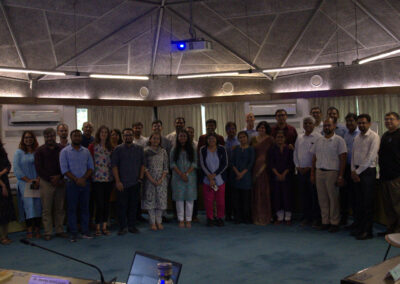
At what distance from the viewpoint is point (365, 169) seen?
572 cm

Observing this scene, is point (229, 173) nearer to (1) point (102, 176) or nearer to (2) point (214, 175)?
(2) point (214, 175)

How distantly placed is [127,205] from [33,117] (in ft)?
19.1

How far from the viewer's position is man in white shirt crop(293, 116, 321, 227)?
656 cm

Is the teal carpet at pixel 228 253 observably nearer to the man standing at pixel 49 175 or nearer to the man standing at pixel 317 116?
the man standing at pixel 49 175

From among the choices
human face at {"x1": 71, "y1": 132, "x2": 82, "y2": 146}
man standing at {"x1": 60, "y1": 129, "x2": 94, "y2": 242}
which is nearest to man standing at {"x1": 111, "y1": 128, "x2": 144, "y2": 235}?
man standing at {"x1": 60, "y1": 129, "x2": 94, "y2": 242}

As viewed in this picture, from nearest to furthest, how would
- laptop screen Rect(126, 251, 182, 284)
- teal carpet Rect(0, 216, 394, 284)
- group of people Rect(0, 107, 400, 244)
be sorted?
laptop screen Rect(126, 251, 182, 284) < teal carpet Rect(0, 216, 394, 284) < group of people Rect(0, 107, 400, 244)

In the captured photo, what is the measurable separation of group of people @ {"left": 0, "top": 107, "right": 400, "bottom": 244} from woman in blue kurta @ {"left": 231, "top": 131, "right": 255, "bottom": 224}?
0.05ft

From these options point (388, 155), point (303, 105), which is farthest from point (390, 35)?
point (388, 155)

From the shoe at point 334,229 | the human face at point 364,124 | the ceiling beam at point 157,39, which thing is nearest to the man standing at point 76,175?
the shoe at point 334,229

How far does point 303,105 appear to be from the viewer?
11.6 meters

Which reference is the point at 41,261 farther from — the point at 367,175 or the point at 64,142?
the point at 367,175

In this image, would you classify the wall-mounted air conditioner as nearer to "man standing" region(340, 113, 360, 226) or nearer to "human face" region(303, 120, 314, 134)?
"human face" region(303, 120, 314, 134)

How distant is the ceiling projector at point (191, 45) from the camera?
26.2 feet

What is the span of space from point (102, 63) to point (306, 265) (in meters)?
8.00
